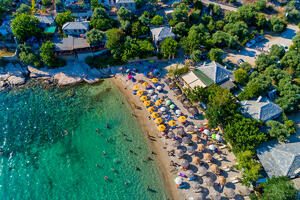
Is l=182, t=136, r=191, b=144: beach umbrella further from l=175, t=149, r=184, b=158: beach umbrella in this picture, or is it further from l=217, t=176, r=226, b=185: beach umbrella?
l=217, t=176, r=226, b=185: beach umbrella

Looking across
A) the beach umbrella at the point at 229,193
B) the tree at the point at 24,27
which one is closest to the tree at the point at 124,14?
the tree at the point at 24,27

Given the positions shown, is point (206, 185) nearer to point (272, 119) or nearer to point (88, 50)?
point (272, 119)

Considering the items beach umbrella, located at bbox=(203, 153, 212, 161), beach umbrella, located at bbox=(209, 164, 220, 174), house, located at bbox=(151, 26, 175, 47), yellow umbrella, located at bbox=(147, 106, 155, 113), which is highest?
house, located at bbox=(151, 26, 175, 47)

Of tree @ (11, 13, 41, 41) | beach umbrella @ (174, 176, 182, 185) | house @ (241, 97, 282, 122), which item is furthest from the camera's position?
tree @ (11, 13, 41, 41)

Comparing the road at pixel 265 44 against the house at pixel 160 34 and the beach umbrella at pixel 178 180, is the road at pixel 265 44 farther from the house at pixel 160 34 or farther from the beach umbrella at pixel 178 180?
the beach umbrella at pixel 178 180

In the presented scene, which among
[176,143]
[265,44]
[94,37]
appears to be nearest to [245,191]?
[176,143]

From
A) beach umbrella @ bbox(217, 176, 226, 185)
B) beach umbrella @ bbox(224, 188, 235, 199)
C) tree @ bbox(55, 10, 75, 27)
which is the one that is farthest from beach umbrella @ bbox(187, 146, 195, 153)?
tree @ bbox(55, 10, 75, 27)

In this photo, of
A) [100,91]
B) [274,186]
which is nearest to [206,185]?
[274,186]
